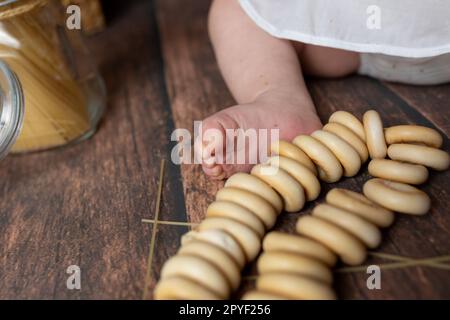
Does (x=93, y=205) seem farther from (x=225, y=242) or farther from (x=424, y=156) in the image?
(x=424, y=156)

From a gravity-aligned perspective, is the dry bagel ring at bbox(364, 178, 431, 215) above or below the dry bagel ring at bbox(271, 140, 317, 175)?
below

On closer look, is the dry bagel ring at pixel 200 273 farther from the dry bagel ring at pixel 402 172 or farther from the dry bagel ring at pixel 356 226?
the dry bagel ring at pixel 402 172

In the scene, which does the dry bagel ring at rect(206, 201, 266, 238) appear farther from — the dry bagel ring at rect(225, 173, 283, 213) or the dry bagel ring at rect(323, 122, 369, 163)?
the dry bagel ring at rect(323, 122, 369, 163)

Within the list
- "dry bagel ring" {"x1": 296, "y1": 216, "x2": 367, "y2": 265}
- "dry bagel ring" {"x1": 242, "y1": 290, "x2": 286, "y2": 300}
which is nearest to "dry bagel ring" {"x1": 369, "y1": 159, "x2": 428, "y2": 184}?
"dry bagel ring" {"x1": 296, "y1": 216, "x2": 367, "y2": 265}

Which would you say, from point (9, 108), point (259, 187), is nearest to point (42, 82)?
point (9, 108)

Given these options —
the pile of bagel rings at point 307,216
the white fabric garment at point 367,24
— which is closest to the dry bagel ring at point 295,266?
the pile of bagel rings at point 307,216

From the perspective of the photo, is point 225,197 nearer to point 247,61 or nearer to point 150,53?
point 247,61
